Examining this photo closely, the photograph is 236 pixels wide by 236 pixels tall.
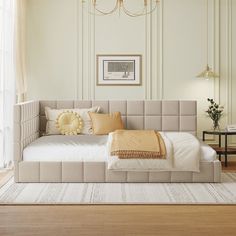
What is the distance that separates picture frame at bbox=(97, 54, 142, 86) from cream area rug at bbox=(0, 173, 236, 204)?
2155 millimetres

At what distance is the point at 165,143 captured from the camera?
5.41 metres

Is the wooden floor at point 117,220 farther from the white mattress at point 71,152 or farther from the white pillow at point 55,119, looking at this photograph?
the white pillow at point 55,119

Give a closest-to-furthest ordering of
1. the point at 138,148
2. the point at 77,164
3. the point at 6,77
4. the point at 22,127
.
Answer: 1. the point at 138,148
2. the point at 77,164
3. the point at 22,127
4. the point at 6,77

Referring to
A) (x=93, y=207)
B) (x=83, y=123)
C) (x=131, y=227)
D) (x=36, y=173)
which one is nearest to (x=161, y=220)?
(x=131, y=227)

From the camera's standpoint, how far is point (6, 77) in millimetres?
6273

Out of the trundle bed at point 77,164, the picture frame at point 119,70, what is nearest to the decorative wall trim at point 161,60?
the picture frame at point 119,70

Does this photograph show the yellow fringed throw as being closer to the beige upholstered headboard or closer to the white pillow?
the white pillow

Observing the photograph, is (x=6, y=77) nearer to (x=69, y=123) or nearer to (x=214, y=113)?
(x=69, y=123)

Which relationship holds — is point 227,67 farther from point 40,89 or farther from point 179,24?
point 40,89

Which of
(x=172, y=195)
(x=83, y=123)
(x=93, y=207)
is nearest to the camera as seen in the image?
(x=93, y=207)

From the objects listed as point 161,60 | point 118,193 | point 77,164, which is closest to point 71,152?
point 77,164

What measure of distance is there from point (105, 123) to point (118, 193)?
1.63 metres

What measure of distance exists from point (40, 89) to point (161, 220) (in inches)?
144

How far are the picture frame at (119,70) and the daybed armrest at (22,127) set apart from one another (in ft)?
4.43
